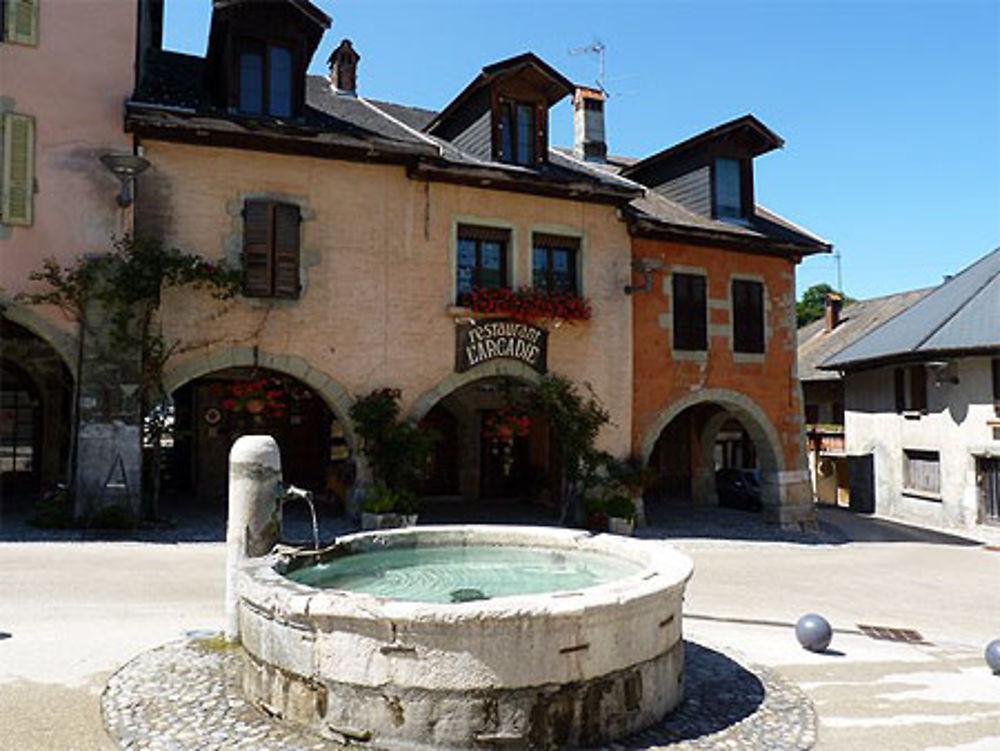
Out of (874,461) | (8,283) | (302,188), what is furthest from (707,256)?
(8,283)

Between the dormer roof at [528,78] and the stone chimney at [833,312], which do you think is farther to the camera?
the stone chimney at [833,312]

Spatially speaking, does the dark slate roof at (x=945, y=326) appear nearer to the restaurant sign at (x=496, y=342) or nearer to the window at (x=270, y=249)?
the restaurant sign at (x=496, y=342)

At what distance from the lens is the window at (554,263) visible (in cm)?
1451

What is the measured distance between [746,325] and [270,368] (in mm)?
10442

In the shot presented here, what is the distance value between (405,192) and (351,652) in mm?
10278

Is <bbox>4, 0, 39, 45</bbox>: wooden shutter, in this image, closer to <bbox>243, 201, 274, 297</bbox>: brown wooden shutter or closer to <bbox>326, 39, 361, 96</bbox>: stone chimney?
<bbox>243, 201, 274, 297</bbox>: brown wooden shutter

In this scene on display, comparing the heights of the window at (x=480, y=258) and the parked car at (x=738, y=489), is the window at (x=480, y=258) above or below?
above

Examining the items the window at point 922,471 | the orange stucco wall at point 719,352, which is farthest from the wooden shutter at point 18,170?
the window at point 922,471

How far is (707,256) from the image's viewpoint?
1633 cm

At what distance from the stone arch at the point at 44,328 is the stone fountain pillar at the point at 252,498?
7157 millimetres

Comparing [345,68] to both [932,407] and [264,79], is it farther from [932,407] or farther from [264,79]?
[932,407]

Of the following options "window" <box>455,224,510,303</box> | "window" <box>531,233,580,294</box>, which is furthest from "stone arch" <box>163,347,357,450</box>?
"window" <box>531,233,580,294</box>

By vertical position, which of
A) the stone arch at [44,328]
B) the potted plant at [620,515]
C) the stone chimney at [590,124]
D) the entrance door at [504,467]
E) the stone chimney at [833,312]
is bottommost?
the potted plant at [620,515]

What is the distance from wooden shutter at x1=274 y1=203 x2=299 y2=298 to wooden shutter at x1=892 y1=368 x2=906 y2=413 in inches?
734
